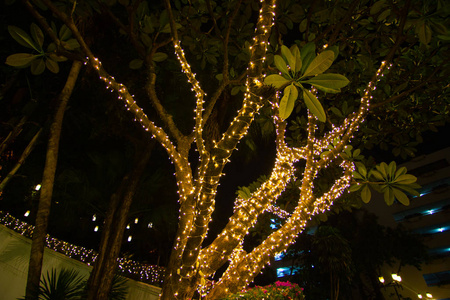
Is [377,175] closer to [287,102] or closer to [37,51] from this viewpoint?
[287,102]

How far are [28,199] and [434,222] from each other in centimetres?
2678

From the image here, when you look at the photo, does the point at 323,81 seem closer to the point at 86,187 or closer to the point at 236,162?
the point at 236,162

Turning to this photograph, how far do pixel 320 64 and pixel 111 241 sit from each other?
5487 mm

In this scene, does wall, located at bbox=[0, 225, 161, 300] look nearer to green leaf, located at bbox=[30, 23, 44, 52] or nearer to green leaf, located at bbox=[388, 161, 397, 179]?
green leaf, located at bbox=[30, 23, 44, 52]

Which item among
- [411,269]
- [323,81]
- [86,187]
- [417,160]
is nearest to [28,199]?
[86,187]

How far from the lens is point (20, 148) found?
7777 millimetres

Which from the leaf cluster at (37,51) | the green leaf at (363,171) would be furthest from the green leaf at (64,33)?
the green leaf at (363,171)

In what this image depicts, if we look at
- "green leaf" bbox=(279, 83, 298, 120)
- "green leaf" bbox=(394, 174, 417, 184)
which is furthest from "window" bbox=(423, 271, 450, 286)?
"green leaf" bbox=(279, 83, 298, 120)

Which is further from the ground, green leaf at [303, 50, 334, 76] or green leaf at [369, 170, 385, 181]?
green leaf at [303, 50, 334, 76]

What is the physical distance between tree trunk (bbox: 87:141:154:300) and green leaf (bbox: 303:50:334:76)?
207 inches

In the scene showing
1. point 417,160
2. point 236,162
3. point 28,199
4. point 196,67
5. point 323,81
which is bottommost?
point 323,81

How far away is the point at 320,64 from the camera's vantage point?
Result: 128cm

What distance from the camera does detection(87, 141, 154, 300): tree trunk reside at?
479 centimetres

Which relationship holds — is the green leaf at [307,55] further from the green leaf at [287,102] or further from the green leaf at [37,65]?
the green leaf at [37,65]
